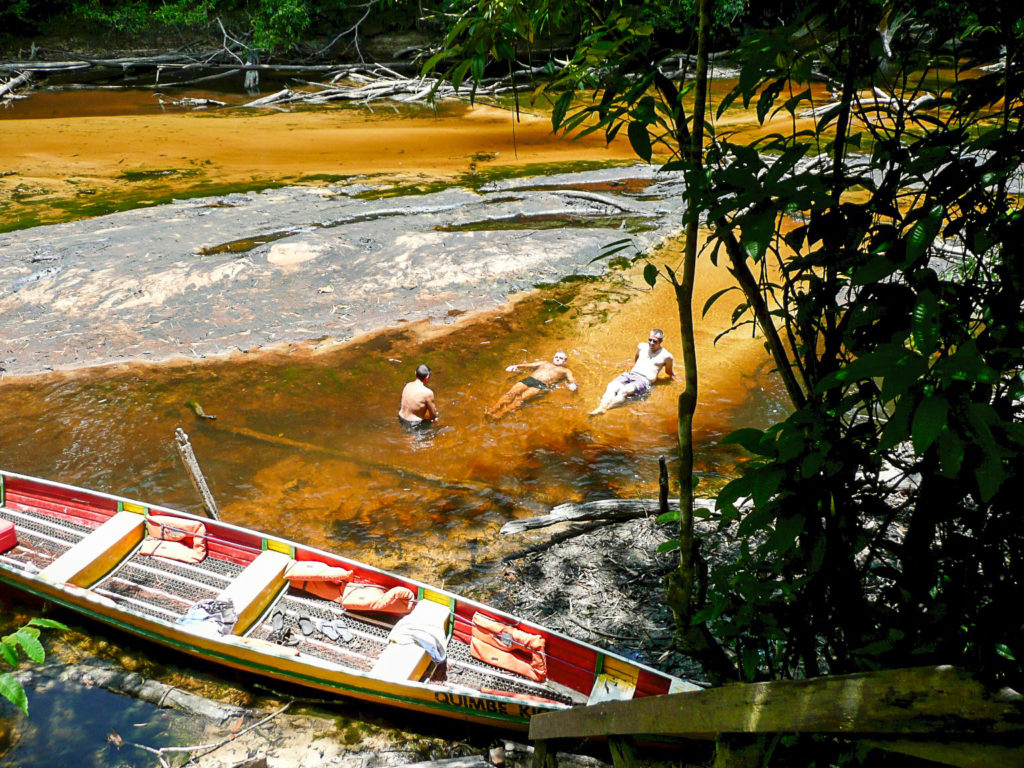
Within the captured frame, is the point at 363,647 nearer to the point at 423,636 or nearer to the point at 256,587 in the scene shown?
the point at 423,636

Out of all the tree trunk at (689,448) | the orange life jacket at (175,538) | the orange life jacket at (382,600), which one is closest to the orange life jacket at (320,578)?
the orange life jacket at (382,600)

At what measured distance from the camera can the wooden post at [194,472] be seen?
Answer: 6312mm

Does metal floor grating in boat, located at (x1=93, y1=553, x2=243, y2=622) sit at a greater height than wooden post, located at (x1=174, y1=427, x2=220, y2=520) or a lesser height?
lesser

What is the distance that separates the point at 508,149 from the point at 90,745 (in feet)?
50.1

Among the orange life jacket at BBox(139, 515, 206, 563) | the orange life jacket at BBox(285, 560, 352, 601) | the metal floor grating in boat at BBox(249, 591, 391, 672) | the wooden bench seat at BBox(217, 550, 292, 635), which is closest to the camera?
the metal floor grating in boat at BBox(249, 591, 391, 672)

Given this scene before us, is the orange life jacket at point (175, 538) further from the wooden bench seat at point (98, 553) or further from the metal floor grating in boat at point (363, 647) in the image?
the metal floor grating in boat at point (363, 647)

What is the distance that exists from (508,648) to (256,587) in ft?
6.83

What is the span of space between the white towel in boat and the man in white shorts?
3.90 m

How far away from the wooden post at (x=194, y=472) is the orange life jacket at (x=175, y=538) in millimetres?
246

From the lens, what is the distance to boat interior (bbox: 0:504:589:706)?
4977mm

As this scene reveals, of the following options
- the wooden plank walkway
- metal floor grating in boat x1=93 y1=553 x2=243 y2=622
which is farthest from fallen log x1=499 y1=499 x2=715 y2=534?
the wooden plank walkway

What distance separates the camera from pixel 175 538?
20.8 ft

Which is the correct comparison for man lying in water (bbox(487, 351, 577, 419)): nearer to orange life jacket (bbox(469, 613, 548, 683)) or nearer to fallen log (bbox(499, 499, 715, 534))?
fallen log (bbox(499, 499, 715, 534))

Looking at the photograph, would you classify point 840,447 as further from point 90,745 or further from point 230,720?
point 90,745
